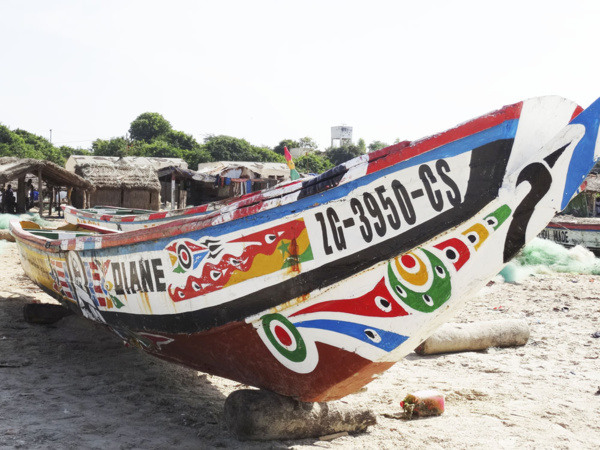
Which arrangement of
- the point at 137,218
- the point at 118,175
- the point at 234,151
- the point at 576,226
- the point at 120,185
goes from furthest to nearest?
the point at 234,151 → the point at 118,175 → the point at 120,185 → the point at 576,226 → the point at 137,218

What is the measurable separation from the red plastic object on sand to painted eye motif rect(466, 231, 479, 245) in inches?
62.6

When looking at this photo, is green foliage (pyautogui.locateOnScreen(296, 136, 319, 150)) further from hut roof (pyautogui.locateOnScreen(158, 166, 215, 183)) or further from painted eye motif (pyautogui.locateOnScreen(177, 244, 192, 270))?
painted eye motif (pyautogui.locateOnScreen(177, 244, 192, 270))

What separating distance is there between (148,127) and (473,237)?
52953 millimetres

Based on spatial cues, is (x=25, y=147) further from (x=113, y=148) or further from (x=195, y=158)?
(x=195, y=158)

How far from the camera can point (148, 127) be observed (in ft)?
171

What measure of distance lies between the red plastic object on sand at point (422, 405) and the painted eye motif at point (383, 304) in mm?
1310

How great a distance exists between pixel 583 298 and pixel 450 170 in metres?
7.05

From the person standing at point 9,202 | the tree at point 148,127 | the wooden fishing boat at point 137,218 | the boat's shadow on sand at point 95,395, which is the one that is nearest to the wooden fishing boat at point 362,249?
the boat's shadow on sand at point 95,395

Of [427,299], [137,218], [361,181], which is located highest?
[361,181]

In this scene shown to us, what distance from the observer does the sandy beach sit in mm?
3113

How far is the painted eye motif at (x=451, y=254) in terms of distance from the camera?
257 centimetres

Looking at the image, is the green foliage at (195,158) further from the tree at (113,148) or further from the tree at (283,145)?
the tree at (283,145)

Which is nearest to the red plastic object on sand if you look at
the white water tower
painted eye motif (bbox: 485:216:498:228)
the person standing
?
painted eye motif (bbox: 485:216:498:228)

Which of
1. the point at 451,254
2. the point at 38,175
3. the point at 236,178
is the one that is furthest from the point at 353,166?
the point at 236,178
